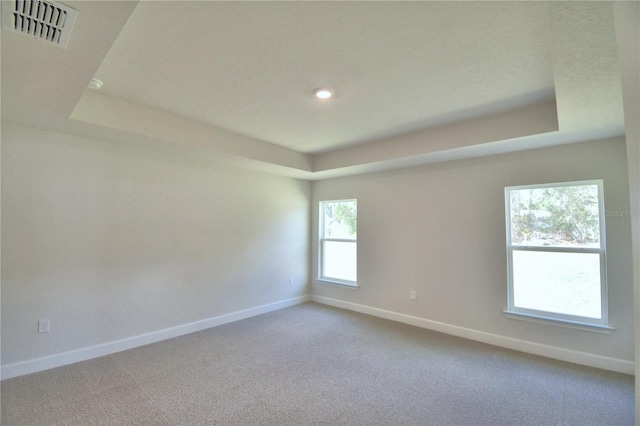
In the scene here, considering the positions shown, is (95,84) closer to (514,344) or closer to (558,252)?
(558,252)

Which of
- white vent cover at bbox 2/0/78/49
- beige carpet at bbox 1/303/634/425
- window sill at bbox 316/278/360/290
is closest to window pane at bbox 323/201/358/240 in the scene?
window sill at bbox 316/278/360/290

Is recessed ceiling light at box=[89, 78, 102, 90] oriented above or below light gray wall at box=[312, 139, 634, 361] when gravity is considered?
above

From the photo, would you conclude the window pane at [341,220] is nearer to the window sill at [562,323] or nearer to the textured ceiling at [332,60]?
the textured ceiling at [332,60]

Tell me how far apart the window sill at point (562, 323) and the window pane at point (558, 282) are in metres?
0.10

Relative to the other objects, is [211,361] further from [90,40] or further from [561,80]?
[561,80]

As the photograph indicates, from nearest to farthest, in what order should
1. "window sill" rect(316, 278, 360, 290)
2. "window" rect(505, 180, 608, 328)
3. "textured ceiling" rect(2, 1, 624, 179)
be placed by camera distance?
"textured ceiling" rect(2, 1, 624, 179), "window" rect(505, 180, 608, 328), "window sill" rect(316, 278, 360, 290)

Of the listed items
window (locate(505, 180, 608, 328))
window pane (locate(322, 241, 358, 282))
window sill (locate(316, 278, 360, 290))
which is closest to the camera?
window (locate(505, 180, 608, 328))

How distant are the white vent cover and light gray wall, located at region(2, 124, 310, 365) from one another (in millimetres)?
1872

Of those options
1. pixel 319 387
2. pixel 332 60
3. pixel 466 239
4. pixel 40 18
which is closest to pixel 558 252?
pixel 466 239

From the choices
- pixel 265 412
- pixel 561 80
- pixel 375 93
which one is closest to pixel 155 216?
pixel 265 412

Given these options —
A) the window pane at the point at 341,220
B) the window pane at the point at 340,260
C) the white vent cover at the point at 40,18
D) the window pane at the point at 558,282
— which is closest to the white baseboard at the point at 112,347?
the window pane at the point at 340,260

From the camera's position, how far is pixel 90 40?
1588 millimetres

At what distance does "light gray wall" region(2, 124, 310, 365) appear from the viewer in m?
2.78

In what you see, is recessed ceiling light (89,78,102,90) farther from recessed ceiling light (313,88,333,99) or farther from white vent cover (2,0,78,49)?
recessed ceiling light (313,88,333,99)
